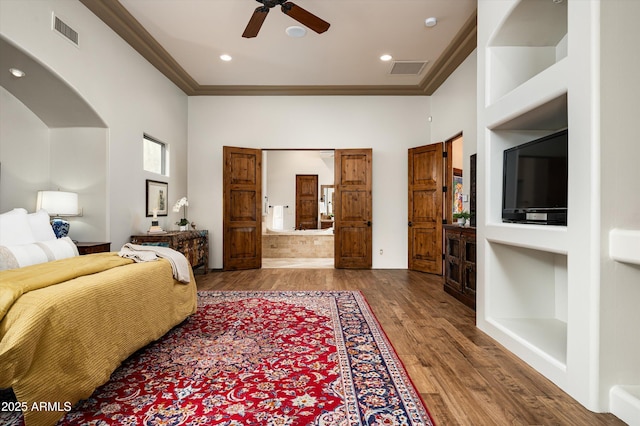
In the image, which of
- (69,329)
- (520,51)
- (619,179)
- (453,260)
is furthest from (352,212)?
(69,329)

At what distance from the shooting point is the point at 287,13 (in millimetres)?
3285

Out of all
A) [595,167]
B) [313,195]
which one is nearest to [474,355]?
[595,167]

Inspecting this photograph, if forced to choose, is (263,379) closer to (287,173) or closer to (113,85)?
(113,85)

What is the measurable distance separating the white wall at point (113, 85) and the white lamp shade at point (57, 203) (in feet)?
1.31

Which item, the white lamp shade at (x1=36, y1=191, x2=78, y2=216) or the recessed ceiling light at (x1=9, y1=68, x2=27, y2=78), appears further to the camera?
the white lamp shade at (x1=36, y1=191, x2=78, y2=216)

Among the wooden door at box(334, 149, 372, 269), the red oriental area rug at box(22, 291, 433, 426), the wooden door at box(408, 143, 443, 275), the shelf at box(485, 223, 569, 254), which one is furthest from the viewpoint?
the wooden door at box(334, 149, 372, 269)

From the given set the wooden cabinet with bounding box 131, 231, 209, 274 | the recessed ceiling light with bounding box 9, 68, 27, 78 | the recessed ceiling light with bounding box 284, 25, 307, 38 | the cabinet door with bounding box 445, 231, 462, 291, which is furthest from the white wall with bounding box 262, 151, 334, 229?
the recessed ceiling light with bounding box 9, 68, 27, 78

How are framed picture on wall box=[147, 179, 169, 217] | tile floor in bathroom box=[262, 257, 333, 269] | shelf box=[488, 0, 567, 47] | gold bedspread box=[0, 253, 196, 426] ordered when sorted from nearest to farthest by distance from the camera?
gold bedspread box=[0, 253, 196, 426] → shelf box=[488, 0, 567, 47] → framed picture on wall box=[147, 179, 169, 217] → tile floor in bathroom box=[262, 257, 333, 269]

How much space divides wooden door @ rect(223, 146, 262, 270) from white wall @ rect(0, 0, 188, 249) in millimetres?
911

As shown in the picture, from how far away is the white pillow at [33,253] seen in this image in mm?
2104

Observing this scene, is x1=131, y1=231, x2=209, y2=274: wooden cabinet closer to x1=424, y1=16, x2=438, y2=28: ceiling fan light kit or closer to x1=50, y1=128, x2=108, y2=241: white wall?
x1=50, y1=128, x2=108, y2=241: white wall

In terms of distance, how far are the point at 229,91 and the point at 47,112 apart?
2.96 meters

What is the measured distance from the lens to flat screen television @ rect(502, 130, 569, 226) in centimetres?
226

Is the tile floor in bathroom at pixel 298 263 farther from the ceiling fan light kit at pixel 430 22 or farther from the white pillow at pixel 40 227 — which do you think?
the ceiling fan light kit at pixel 430 22
